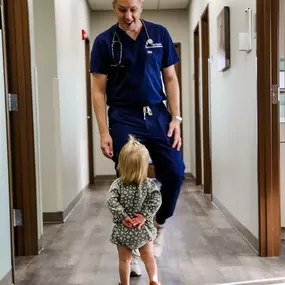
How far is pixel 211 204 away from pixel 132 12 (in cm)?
293

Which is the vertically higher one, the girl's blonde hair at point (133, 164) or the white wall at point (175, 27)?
the white wall at point (175, 27)

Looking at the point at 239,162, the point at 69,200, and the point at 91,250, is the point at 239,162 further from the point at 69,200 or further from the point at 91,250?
the point at 69,200

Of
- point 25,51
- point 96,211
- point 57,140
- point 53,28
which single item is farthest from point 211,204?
point 25,51

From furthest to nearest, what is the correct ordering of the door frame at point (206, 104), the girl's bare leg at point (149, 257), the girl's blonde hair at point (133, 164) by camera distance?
the door frame at point (206, 104), the girl's bare leg at point (149, 257), the girl's blonde hair at point (133, 164)

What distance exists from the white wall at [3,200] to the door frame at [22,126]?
48cm

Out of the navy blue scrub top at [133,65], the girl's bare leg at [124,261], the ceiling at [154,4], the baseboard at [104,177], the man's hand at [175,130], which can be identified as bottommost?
the baseboard at [104,177]

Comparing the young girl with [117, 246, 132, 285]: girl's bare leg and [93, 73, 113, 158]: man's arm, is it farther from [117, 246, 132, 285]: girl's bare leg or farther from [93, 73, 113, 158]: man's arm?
[93, 73, 113, 158]: man's arm

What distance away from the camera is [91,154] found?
21.8ft

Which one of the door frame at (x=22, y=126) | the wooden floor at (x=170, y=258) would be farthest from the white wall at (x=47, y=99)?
the door frame at (x=22, y=126)

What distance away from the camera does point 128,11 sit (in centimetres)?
201

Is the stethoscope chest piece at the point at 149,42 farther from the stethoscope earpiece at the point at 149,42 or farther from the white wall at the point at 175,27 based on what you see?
the white wall at the point at 175,27

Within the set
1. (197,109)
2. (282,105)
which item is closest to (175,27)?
(197,109)

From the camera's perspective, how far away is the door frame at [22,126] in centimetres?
274

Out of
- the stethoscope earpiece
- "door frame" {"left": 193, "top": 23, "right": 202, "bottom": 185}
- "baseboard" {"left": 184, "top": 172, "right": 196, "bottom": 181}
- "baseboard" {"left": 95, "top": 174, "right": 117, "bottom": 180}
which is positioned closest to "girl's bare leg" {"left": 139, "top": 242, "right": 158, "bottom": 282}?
the stethoscope earpiece
